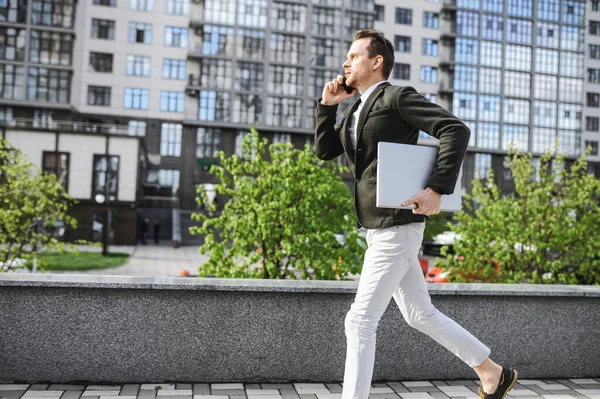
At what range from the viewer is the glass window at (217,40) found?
51844mm

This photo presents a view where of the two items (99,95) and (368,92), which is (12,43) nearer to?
(99,95)

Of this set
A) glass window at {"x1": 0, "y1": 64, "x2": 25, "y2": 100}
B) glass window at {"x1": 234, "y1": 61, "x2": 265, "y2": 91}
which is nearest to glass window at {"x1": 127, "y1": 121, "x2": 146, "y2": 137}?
glass window at {"x1": 234, "y1": 61, "x2": 265, "y2": 91}

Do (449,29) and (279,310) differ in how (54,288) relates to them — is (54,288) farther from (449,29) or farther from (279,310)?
(449,29)

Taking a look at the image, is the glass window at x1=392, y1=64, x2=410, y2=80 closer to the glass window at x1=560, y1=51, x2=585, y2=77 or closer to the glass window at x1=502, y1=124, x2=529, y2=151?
the glass window at x1=502, y1=124, x2=529, y2=151

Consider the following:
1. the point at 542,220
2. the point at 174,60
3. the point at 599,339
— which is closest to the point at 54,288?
the point at 599,339

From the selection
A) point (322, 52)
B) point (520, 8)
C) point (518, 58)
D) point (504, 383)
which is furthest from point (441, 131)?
point (520, 8)

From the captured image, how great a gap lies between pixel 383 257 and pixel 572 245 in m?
6.64

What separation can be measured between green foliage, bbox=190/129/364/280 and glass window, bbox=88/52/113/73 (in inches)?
1852

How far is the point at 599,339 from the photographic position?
5039 mm

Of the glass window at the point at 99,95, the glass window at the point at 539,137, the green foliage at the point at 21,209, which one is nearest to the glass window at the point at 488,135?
the glass window at the point at 539,137

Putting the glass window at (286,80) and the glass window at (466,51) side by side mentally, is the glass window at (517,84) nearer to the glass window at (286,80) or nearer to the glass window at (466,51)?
the glass window at (466,51)

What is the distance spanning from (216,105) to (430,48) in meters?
21.4

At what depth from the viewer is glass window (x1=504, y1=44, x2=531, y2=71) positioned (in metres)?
60.7

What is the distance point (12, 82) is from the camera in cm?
4659
